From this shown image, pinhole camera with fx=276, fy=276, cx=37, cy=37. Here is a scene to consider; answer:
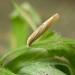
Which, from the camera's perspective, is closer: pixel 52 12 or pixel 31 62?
pixel 31 62

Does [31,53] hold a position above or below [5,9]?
below

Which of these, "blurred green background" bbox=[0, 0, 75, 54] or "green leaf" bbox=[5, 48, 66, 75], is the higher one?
"blurred green background" bbox=[0, 0, 75, 54]

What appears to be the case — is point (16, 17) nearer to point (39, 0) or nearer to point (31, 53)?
point (31, 53)

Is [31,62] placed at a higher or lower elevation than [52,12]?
lower

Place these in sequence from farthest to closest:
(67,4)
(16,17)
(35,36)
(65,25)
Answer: (67,4)
(65,25)
(16,17)
(35,36)

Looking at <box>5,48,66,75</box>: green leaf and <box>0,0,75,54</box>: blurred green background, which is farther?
<box>0,0,75,54</box>: blurred green background

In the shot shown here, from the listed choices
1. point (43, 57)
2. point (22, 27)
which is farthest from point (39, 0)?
point (43, 57)

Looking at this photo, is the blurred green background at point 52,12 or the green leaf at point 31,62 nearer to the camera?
the green leaf at point 31,62

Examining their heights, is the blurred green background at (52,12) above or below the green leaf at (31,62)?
above
